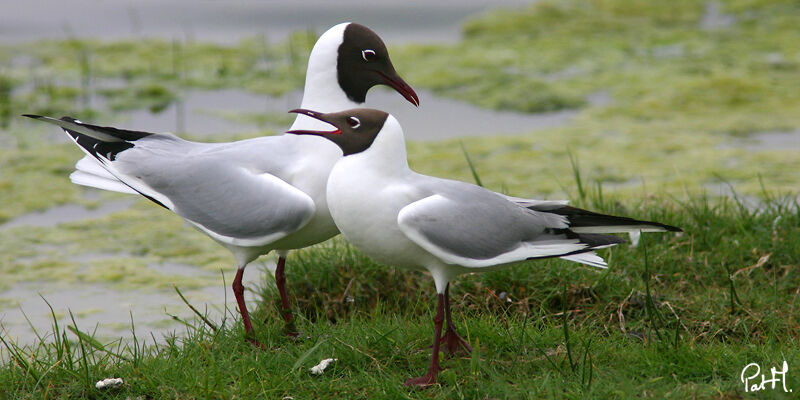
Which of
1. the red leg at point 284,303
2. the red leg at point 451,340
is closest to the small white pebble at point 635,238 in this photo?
the red leg at point 451,340

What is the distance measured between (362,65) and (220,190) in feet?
2.44

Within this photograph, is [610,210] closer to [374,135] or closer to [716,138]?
[374,135]

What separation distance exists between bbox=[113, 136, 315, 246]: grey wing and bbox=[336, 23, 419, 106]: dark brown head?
1.54 feet

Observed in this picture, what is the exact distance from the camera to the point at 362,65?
3623mm

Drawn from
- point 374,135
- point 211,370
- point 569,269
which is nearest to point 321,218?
point 374,135

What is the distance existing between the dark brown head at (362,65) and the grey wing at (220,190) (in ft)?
1.54

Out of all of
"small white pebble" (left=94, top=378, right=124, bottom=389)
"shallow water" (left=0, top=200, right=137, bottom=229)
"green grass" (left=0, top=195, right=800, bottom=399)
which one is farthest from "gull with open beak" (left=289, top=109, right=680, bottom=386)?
"shallow water" (left=0, top=200, right=137, bottom=229)

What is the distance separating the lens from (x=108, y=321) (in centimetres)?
433

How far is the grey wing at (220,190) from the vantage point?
10.7ft

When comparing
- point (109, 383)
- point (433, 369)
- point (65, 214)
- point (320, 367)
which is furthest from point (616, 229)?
point (65, 214)

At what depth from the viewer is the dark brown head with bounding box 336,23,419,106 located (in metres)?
3.60

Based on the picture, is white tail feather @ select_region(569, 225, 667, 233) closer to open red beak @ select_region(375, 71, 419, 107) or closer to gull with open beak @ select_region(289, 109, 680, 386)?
gull with open beak @ select_region(289, 109, 680, 386)

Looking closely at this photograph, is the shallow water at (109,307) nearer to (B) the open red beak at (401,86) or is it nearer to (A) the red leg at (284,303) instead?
(A) the red leg at (284,303)

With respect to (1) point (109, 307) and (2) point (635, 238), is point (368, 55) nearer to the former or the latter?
(2) point (635, 238)
